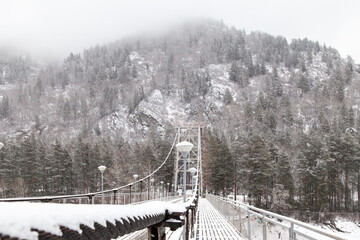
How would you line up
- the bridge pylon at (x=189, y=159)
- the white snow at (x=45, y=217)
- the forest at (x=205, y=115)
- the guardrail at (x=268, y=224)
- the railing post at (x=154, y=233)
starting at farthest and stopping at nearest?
the bridge pylon at (x=189, y=159) < the forest at (x=205, y=115) < the guardrail at (x=268, y=224) < the railing post at (x=154, y=233) < the white snow at (x=45, y=217)

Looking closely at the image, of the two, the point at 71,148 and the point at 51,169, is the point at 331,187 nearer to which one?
the point at 51,169

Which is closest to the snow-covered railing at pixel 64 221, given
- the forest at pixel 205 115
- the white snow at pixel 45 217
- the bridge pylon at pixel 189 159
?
the white snow at pixel 45 217

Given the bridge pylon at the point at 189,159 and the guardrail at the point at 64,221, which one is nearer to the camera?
the guardrail at the point at 64,221

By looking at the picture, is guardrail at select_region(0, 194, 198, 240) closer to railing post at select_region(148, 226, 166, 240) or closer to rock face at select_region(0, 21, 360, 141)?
railing post at select_region(148, 226, 166, 240)

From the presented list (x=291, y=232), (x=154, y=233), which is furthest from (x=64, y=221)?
(x=291, y=232)

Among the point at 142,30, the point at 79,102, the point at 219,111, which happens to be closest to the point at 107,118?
the point at 79,102

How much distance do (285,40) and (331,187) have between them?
407ft

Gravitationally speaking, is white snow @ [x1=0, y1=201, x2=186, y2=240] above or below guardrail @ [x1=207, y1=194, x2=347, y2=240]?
above

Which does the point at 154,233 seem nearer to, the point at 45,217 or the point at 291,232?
the point at 45,217

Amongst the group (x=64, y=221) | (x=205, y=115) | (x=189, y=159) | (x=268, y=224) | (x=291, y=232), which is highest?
(x=205, y=115)

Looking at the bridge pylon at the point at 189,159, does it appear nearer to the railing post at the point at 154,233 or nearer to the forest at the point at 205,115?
the forest at the point at 205,115

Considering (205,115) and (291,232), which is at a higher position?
(205,115)

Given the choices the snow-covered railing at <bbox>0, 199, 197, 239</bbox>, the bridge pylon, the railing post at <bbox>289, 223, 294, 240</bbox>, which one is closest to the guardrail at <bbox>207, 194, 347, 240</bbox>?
the railing post at <bbox>289, 223, 294, 240</bbox>

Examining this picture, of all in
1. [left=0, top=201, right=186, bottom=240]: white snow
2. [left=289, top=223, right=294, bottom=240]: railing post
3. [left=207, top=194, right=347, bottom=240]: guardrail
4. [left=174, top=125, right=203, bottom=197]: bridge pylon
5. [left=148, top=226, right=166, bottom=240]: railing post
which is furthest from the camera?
[left=174, top=125, right=203, bottom=197]: bridge pylon
